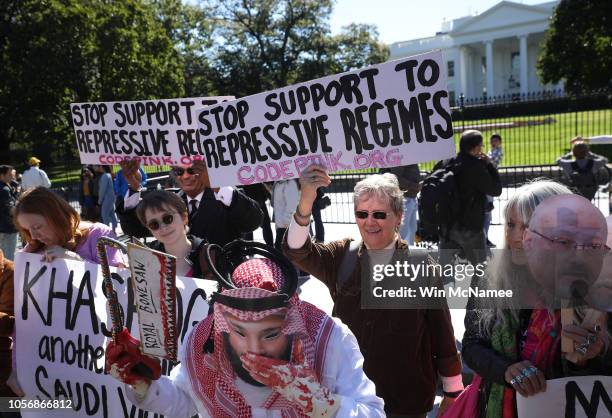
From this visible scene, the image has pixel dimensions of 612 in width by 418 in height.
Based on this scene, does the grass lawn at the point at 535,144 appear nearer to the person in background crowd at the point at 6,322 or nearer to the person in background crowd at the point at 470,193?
the person in background crowd at the point at 470,193

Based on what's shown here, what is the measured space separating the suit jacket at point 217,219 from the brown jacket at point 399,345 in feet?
4.62

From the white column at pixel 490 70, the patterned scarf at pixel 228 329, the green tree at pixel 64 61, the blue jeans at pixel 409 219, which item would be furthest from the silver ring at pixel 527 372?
the white column at pixel 490 70

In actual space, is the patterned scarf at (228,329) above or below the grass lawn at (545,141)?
above

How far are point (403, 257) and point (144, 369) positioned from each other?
1361 millimetres

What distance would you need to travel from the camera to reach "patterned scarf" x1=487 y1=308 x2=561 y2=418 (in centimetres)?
197

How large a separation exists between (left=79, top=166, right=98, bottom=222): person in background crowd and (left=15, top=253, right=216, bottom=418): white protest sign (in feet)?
25.3

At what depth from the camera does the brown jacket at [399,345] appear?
271 centimetres

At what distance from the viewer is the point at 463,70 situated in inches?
2822

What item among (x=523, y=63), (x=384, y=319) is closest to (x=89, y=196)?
(x=384, y=319)

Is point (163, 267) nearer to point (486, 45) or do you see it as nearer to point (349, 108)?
point (349, 108)

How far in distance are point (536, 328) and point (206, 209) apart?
8.58ft

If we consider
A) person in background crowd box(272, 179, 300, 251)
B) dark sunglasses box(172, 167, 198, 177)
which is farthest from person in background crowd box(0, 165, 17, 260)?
dark sunglasses box(172, 167, 198, 177)

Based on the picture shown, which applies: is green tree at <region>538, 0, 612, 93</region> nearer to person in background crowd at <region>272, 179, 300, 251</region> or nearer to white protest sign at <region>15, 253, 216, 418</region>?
person in background crowd at <region>272, 179, 300, 251</region>

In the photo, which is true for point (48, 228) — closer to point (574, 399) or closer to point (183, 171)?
point (183, 171)
